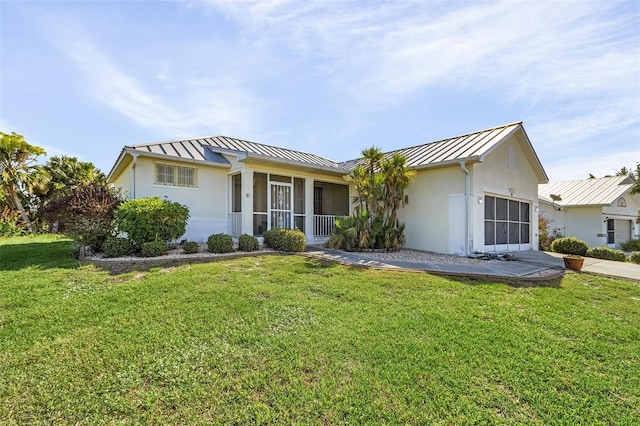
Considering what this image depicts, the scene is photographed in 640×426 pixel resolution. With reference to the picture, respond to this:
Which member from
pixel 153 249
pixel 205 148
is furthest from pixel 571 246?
pixel 153 249

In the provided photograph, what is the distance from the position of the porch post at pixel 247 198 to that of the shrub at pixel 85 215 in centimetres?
422

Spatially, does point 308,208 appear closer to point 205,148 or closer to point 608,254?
point 205,148

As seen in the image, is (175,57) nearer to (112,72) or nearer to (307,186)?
(112,72)

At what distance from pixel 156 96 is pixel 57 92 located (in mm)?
2744

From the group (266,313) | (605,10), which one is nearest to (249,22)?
(266,313)

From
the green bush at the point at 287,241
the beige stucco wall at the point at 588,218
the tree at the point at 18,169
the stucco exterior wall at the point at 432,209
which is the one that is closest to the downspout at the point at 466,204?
the stucco exterior wall at the point at 432,209

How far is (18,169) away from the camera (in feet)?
64.9

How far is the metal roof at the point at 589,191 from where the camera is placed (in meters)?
20.3

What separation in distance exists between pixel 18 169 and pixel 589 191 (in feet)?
127

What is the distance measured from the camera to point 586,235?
816 inches

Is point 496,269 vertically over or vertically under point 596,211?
under

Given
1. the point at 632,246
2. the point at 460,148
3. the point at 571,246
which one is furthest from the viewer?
the point at 632,246

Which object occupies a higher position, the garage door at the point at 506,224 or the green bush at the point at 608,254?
the garage door at the point at 506,224

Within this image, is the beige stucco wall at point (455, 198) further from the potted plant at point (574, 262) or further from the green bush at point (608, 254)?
the green bush at point (608, 254)
